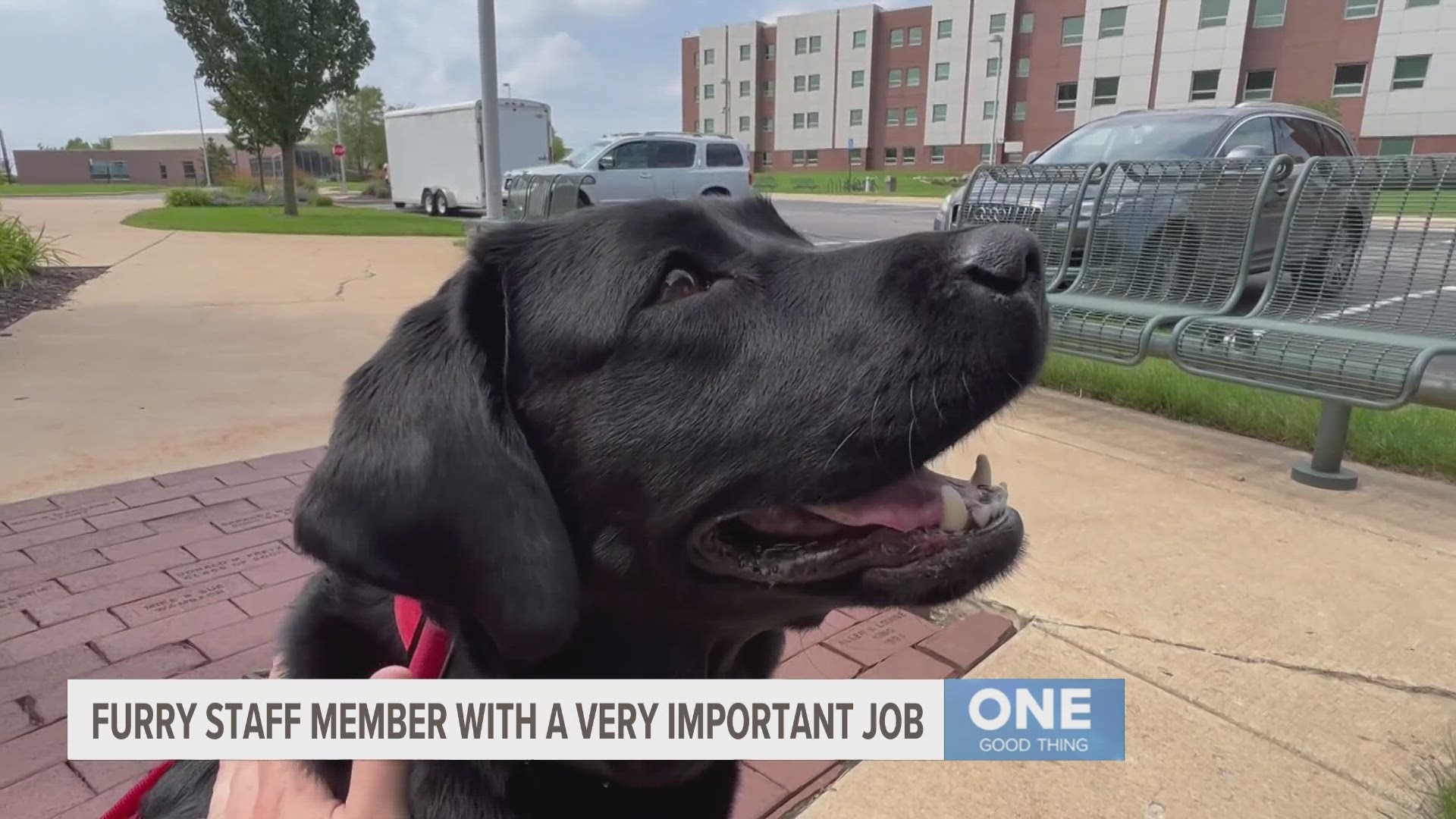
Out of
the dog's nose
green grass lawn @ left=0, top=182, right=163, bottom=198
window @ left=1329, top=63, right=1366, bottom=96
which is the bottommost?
the dog's nose

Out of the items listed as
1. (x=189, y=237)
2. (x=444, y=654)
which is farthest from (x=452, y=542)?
(x=189, y=237)

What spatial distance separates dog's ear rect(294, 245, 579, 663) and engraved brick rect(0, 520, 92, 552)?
302 centimetres

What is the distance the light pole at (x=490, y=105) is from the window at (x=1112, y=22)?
1860 inches

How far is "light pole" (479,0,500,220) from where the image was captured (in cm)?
1002

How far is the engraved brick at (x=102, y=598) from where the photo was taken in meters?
3.01

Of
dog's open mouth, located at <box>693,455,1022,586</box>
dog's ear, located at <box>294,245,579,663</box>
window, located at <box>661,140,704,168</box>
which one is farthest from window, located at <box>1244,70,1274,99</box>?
dog's ear, located at <box>294,245,579,663</box>

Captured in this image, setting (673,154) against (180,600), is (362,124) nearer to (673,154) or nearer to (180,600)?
(673,154)

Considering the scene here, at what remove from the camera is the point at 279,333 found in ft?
25.3

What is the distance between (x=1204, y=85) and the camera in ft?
149

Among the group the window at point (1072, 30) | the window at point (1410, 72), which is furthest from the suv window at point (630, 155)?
the window at point (1072, 30)

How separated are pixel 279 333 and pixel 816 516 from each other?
744cm

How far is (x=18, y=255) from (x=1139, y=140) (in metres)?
11.7

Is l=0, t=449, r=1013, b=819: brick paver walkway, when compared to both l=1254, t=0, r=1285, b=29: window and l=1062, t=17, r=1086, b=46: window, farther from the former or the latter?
l=1062, t=17, r=1086, b=46: window

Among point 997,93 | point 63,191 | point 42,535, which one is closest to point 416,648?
point 42,535
